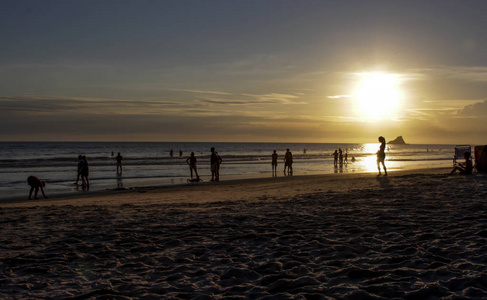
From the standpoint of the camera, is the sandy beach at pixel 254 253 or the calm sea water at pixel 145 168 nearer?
the sandy beach at pixel 254 253

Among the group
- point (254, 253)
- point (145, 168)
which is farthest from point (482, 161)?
point (145, 168)

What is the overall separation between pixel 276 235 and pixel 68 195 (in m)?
12.0

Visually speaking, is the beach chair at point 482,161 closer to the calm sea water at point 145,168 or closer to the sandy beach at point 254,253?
the sandy beach at point 254,253

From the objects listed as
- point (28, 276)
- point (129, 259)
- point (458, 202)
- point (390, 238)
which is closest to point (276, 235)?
point (390, 238)

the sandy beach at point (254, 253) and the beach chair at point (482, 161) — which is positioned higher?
the beach chair at point (482, 161)

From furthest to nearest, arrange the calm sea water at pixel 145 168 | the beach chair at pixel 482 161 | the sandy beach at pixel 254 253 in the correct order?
the calm sea water at pixel 145 168, the beach chair at pixel 482 161, the sandy beach at pixel 254 253

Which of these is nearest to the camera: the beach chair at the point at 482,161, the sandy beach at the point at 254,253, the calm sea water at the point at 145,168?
the sandy beach at the point at 254,253

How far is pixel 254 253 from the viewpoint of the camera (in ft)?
18.7

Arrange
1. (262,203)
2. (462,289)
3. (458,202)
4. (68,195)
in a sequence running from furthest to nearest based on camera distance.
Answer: (68,195)
(262,203)
(458,202)
(462,289)

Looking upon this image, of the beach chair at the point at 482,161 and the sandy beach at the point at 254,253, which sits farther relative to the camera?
the beach chair at the point at 482,161

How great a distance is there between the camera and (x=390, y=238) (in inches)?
243

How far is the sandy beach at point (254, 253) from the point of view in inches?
171

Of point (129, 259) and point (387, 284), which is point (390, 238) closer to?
point (387, 284)

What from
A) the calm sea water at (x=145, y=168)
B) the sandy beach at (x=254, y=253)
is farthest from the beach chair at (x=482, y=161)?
the calm sea water at (x=145, y=168)
